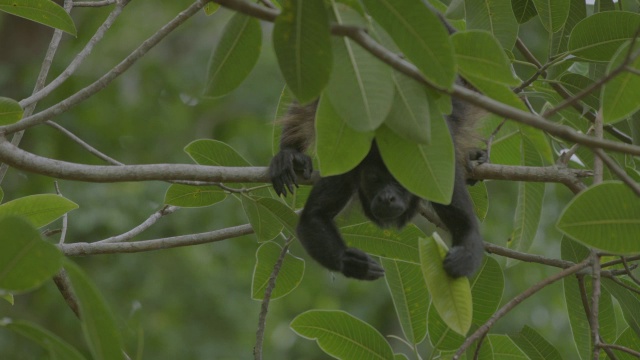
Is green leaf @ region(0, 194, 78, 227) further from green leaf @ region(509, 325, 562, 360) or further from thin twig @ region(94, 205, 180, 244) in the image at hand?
green leaf @ region(509, 325, 562, 360)

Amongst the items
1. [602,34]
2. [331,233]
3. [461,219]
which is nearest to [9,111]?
[331,233]

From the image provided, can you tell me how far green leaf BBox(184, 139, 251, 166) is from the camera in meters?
2.90

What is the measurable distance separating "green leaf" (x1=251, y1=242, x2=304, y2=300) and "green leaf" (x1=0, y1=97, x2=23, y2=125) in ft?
3.51

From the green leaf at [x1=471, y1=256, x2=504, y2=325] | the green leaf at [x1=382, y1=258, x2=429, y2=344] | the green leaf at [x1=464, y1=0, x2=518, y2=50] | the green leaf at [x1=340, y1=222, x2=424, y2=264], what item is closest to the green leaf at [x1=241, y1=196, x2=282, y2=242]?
the green leaf at [x1=340, y1=222, x2=424, y2=264]

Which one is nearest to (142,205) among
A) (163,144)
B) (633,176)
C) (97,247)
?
(163,144)

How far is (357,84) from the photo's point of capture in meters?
1.73

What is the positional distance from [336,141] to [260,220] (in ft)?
3.06

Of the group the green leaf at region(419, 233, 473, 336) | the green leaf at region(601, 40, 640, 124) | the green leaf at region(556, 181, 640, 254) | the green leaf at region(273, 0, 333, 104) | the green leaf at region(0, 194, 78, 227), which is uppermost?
the green leaf at region(273, 0, 333, 104)

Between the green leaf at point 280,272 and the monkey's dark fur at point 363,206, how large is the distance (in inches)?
3.0

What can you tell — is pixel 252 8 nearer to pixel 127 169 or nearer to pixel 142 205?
pixel 127 169

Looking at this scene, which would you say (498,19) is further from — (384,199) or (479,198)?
(479,198)

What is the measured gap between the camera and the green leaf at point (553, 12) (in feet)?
9.30

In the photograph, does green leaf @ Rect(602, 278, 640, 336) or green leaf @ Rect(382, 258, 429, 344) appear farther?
green leaf @ Rect(382, 258, 429, 344)

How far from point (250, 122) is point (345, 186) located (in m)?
6.17
